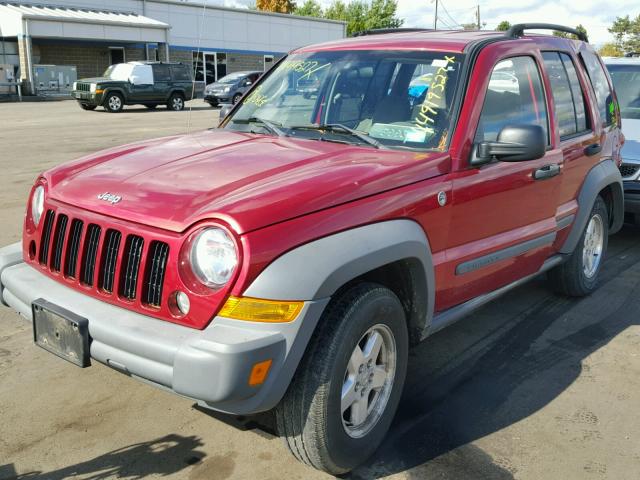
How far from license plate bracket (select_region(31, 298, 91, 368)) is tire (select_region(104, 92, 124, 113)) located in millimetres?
22029

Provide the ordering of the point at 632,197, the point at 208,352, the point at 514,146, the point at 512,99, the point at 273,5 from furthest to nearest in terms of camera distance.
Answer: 1. the point at 273,5
2. the point at 632,197
3. the point at 512,99
4. the point at 514,146
5. the point at 208,352

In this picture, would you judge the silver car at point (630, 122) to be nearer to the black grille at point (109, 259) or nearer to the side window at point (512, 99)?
the side window at point (512, 99)

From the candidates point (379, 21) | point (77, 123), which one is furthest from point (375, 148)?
point (379, 21)

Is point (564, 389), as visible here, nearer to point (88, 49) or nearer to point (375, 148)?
point (375, 148)

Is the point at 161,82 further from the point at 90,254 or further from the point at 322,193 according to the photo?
the point at 322,193

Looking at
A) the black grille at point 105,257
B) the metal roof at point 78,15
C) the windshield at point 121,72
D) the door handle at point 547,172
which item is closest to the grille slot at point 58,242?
the black grille at point 105,257

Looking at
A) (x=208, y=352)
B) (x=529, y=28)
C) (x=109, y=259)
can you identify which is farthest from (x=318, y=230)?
(x=529, y=28)

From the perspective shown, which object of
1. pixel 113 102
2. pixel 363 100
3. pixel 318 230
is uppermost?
pixel 363 100

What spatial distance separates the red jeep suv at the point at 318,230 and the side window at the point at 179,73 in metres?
22.2

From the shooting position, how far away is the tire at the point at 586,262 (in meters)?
5.07

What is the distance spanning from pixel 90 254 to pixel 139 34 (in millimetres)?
34340

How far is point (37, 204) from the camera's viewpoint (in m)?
3.42

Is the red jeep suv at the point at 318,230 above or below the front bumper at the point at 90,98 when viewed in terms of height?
above

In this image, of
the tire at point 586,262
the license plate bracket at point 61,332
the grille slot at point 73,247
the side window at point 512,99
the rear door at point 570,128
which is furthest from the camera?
the tire at point 586,262
